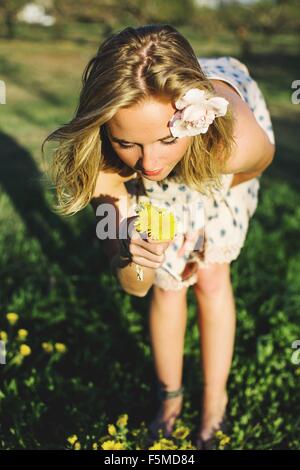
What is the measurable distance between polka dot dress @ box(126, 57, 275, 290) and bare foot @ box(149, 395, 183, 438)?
0.45 metres

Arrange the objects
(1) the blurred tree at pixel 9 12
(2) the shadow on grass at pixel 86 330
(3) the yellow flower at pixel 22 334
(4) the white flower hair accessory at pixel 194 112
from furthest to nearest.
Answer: (1) the blurred tree at pixel 9 12 < (3) the yellow flower at pixel 22 334 < (2) the shadow on grass at pixel 86 330 < (4) the white flower hair accessory at pixel 194 112

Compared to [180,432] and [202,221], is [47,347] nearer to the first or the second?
[180,432]

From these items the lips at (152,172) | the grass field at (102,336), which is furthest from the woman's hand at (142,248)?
the grass field at (102,336)

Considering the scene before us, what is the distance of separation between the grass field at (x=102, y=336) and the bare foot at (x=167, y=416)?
0.16ft

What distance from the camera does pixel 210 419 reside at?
6.80 feet

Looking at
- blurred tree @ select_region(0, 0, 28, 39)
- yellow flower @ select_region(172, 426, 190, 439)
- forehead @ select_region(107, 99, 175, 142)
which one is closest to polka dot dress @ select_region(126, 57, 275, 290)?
forehead @ select_region(107, 99, 175, 142)

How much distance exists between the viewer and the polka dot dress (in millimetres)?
1871

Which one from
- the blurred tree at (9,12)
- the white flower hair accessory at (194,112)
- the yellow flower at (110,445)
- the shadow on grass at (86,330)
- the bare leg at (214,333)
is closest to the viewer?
the white flower hair accessory at (194,112)

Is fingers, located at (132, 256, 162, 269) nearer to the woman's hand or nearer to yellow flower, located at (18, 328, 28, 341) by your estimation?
the woman's hand

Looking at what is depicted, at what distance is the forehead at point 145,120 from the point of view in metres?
1.49

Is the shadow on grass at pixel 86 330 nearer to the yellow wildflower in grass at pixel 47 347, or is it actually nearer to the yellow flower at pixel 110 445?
the yellow wildflower in grass at pixel 47 347

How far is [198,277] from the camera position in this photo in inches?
77.9
